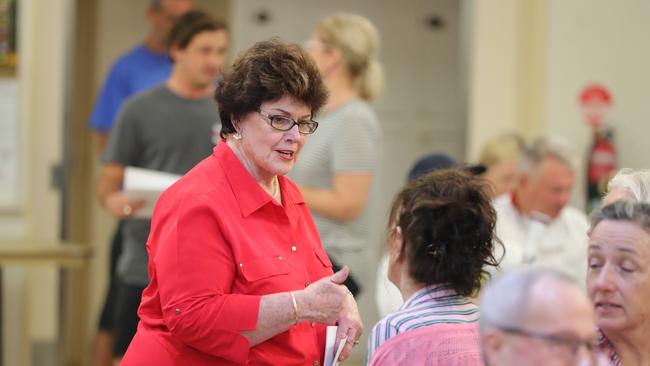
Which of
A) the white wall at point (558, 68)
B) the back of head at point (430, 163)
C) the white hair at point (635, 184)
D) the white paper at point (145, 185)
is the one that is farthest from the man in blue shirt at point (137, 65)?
the white hair at point (635, 184)

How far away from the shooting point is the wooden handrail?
5703 millimetres

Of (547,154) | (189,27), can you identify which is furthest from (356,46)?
(547,154)

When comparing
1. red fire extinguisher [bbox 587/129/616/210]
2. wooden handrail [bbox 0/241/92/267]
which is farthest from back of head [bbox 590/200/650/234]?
red fire extinguisher [bbox 587/129/616/210]

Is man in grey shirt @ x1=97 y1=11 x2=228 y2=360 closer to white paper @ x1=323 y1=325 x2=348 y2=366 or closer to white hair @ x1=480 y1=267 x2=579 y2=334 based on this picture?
white paper @ x1=323 y1=325 x2=348 y2=366

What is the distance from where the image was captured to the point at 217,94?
272cm

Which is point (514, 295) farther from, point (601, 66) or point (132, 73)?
point (601, 66)

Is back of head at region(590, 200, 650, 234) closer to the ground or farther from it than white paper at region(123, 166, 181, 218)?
farther from it

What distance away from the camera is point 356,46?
432 centimetres

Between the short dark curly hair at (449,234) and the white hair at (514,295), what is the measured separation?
87 centimetres

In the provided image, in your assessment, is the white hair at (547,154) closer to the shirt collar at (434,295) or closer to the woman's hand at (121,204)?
the woman's hand at (121,204)

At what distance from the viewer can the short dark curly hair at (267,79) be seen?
2.62 meters

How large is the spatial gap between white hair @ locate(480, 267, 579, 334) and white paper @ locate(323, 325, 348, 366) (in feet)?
3.21

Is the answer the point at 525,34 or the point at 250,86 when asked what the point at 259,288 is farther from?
the point at 525,34

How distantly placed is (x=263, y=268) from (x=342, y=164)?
5.01 ft
